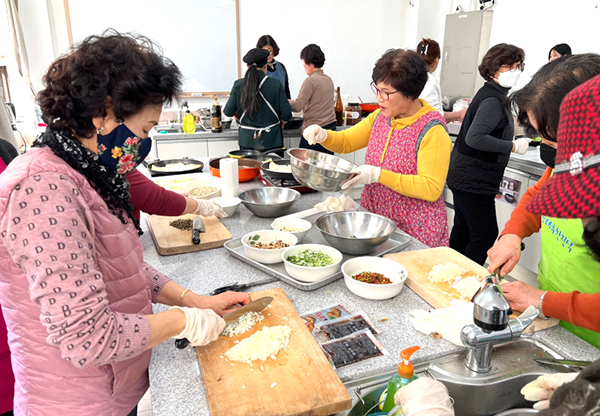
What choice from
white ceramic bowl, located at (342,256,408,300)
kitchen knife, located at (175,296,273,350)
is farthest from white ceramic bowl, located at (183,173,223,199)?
kitchen knife, located at (175,296,273,350)

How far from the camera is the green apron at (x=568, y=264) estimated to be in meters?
1.36

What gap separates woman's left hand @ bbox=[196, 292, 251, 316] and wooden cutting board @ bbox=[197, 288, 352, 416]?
0.14 metres

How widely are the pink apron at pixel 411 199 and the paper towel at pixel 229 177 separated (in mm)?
865

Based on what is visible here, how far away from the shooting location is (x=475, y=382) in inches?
46.0

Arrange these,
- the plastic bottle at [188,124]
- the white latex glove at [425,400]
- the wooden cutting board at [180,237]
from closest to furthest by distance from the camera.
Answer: the white latex glove at [425,400]
the wooden cutting board at [180,237]
the plastic bottle at [188,124]

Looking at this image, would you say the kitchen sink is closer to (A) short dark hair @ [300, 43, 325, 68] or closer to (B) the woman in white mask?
(B) the woman in white mask

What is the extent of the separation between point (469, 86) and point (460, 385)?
5834 millimetres

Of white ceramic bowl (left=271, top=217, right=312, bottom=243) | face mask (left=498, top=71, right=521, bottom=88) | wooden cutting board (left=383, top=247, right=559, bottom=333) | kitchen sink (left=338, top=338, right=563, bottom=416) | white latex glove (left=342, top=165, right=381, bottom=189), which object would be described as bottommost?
kitchen sink (left=338, top=338, right=563, bottom=416)

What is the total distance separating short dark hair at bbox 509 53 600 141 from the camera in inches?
46.8

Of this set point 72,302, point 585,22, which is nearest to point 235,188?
point 72,302

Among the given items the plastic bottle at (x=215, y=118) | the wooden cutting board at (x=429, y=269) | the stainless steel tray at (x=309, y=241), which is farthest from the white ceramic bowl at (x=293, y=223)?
the plastic bottle at (x=215, y=118)

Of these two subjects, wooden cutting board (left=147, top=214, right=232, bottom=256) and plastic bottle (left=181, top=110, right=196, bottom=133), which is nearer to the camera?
wooden cutting board (left=147, top=214, right=232, bottom=256)

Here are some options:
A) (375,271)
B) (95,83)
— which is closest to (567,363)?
(375,271)

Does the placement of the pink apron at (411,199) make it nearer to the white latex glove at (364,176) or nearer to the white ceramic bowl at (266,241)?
the white latex glove at (364,176)
